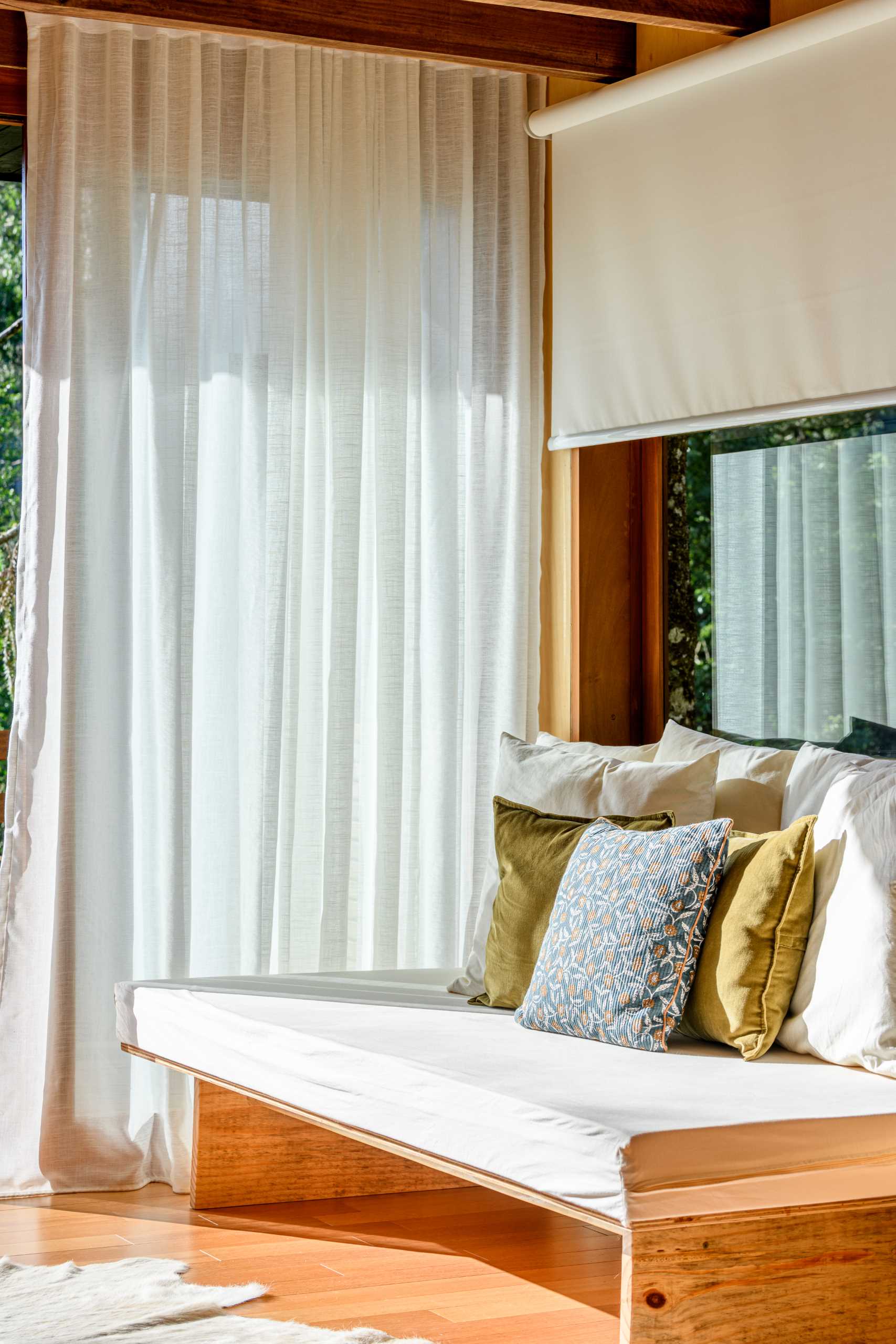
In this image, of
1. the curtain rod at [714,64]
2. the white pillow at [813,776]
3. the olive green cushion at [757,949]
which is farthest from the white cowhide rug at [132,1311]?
the curtain rod at [714,64]

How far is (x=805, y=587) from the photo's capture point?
365 centimetres

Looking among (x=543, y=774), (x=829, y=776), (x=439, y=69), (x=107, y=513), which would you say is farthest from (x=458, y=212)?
(x=829, y=776)

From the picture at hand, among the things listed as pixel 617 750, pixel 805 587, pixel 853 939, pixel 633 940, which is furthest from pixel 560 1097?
pixel 805 587

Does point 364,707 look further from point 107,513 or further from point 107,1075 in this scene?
point 107,1075

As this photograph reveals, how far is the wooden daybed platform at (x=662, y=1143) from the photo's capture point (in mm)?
2213

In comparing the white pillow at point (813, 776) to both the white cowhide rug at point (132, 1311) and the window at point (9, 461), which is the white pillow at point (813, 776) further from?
the window at point (9, 461)

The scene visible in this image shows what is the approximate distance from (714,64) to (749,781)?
1.57 meters

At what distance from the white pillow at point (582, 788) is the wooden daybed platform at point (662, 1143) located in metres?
0.47

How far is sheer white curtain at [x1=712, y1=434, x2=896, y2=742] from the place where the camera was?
3.48m

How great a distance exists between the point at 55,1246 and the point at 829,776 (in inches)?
68.5

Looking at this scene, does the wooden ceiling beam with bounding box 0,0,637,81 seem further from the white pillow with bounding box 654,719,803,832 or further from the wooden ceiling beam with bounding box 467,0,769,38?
the white pillow with bounding box 654,719,803,832

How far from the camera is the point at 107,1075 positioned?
3709mm

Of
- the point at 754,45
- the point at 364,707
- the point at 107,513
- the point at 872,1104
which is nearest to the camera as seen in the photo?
the point at 872,1104

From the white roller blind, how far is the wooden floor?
1787 mm
